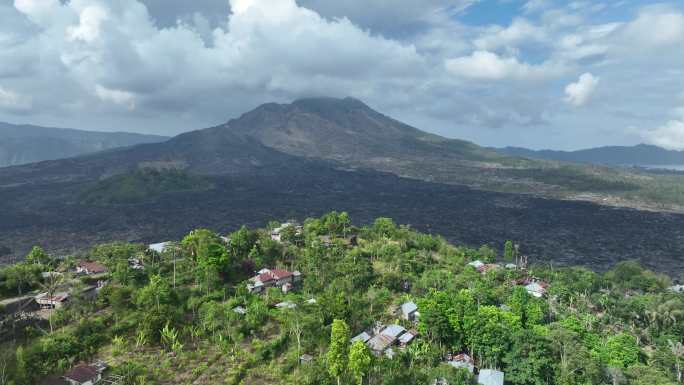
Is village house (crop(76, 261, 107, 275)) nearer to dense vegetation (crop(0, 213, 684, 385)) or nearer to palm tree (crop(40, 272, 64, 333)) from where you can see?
dense vegetation (crop(0, 213, 684, 385))

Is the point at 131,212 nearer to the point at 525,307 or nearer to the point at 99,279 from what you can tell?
the point at 99,279

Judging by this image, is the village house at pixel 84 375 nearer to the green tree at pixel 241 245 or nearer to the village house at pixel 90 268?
the village house at pixel 90 268

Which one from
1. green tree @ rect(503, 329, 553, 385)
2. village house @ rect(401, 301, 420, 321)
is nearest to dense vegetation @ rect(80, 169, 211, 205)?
village house @ rect(401, 301, 420, 321)

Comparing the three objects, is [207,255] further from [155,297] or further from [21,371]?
[21,371]

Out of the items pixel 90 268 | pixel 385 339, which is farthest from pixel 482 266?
pixel 90 268

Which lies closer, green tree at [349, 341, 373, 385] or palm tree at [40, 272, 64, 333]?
green tree at [349, 341, 373, 385]


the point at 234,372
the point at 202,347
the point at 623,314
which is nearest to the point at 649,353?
the point at 623,314
